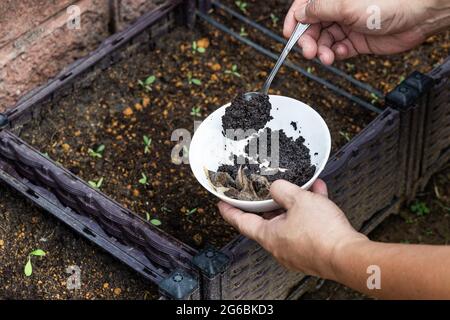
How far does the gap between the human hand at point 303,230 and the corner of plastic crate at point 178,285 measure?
27 cm

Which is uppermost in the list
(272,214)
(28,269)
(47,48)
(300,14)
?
(300,14)

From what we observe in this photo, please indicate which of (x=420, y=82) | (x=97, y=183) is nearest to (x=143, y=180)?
(x=97, y=183)

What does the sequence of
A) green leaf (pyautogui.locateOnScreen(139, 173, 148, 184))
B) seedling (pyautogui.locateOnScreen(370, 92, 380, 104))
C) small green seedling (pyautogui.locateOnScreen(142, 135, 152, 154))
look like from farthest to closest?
seedling (pyautogui.locateOnScreen(370, 92, 380, 104)) < small green seedling (pyautogui.locateOnScreen(142, 135, 152, 154)) < green leaf (pyautogui.locateOnScreen(139, 173, 148, 184))

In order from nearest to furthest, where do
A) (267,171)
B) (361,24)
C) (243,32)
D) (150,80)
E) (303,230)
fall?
(303,230) < (267,171) < (361,24) < (150,80) < (243,32)

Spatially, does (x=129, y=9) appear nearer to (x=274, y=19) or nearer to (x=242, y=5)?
(x=242, y=5)

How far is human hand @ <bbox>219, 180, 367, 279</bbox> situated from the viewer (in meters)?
2.23

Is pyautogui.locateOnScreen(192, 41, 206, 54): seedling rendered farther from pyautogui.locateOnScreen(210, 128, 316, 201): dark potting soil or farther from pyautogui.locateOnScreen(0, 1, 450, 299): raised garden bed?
pyautogui.locateOnScreen(210, 128, 316, 201): dark potting soil

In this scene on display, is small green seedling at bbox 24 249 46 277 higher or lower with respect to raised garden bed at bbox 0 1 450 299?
lower

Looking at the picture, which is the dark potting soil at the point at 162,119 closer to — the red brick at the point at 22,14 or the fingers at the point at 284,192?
the red brick at the point at 22,14

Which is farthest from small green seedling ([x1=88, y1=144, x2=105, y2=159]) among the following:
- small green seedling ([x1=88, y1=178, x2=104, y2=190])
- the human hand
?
the human hand

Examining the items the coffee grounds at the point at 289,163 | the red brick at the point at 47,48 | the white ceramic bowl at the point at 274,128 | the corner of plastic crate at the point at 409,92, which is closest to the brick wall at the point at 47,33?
the red brick at the point at 47,48

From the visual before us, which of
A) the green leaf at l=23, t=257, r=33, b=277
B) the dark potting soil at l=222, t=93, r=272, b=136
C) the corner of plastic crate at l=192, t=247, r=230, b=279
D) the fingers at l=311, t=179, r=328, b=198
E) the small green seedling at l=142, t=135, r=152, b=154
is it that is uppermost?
the dark potting soil at l=222, t=93, r=272, b=136

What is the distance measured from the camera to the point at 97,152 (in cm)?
333

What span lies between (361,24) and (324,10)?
14cm
